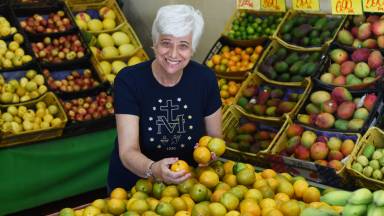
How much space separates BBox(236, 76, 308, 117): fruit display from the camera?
12.0ft

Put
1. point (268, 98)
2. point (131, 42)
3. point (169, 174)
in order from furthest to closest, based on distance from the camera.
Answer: point (131, 42)
point (268, 98)
point (169, 174)

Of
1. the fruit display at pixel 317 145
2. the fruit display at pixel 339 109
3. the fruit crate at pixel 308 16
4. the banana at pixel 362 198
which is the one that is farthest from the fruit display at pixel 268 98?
the banana at pixel 362 198

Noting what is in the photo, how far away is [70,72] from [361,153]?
8.69ft

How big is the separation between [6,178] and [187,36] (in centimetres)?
215

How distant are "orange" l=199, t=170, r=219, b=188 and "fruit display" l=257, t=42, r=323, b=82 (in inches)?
69.6

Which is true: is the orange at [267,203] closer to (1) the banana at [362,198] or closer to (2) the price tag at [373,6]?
(1) the banana at [362,198]

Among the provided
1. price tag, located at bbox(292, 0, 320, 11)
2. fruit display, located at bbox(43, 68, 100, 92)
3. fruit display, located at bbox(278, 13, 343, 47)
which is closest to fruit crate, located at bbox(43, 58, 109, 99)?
fruit display, located at bbox(43, 68, 100, 92)

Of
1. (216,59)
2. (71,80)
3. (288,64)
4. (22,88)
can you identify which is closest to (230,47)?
(216,59)

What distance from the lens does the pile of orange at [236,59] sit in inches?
166

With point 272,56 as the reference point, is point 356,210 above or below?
below

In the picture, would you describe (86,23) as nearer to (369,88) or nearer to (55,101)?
(55,101)

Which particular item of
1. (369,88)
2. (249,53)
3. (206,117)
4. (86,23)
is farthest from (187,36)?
(86,23)

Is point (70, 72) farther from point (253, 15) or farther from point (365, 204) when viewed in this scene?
point (365, 204)

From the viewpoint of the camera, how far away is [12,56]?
4.39 m
